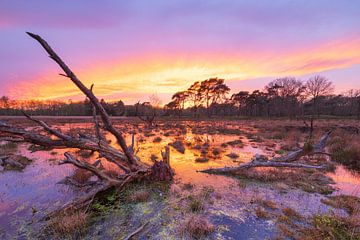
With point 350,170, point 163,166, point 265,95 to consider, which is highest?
point 265,95

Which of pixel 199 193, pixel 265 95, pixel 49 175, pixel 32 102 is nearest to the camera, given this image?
pixel 199 193

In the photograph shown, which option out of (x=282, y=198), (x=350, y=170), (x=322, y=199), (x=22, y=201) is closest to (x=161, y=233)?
(x=282, y=198)

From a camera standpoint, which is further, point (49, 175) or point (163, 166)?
point (49, 175)

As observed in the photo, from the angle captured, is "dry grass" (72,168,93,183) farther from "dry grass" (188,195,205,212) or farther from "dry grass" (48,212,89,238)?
"dry grass" (188,195,205,212)

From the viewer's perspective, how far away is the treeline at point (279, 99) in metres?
55.9

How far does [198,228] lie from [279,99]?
66179 mm

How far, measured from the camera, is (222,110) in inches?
3036

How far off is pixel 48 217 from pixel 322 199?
7406mm

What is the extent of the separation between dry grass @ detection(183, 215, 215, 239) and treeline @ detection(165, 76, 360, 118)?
180ft

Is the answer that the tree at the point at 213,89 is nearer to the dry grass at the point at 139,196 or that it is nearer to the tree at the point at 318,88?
the tree at the point at 318,88

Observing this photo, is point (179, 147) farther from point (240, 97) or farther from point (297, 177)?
point (240, 97)

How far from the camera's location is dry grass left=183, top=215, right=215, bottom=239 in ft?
12.8

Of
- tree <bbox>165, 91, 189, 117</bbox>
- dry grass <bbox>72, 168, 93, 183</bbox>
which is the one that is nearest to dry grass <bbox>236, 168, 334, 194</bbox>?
dry grass <bbox>72, 168, 93, 183</bbox>

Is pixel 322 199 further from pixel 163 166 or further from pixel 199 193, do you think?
pixel 163 166
